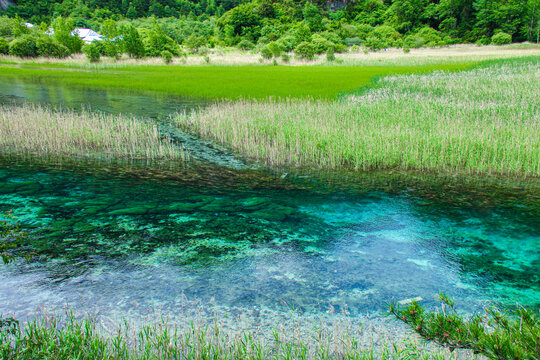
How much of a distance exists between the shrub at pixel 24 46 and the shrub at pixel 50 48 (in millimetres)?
759

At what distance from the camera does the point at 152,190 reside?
28.6 feet

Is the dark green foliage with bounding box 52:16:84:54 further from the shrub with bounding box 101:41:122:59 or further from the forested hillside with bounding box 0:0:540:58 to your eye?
the forested hillside with bounding box 0:0:540:58

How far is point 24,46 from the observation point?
48.9 metres

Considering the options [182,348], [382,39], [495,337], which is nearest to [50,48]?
[182,348]

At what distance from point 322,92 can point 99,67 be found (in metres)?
31.7

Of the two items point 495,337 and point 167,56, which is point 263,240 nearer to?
point 495,337

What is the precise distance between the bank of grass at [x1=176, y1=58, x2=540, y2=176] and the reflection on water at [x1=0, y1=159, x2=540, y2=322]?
1768 millimetres

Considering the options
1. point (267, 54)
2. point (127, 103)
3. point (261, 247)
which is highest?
point (267, 54)

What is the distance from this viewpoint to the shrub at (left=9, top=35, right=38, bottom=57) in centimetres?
4884

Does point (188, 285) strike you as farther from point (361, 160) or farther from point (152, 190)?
point (361, 160)

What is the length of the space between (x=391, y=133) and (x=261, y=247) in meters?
6.63

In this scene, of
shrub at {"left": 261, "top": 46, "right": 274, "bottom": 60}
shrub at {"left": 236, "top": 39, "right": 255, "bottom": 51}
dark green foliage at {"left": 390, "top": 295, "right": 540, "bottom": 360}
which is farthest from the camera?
shrub at {"left": 236, "top": 39, "right": 255, "bottom": 51}

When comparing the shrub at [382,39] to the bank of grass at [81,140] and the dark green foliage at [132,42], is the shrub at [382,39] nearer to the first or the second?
the dark green foliage at [132,42]

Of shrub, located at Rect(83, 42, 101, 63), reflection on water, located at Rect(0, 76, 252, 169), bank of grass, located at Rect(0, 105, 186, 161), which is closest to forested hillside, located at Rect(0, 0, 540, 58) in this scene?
shrub, located at Rect(83, 42, 101, 63)
